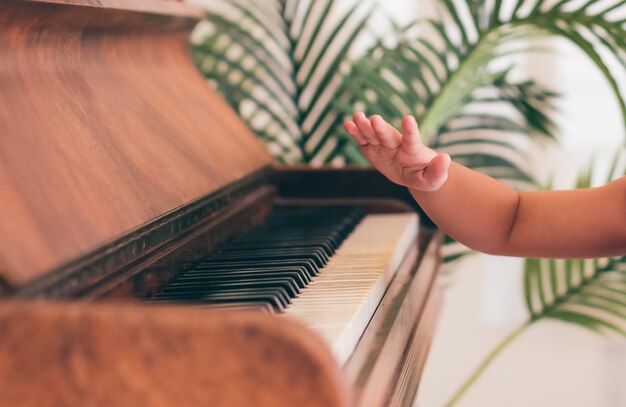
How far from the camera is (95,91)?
112 cm

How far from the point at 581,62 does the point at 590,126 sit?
25 centimetres

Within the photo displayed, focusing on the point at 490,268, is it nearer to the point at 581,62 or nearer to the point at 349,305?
the point at 581,62

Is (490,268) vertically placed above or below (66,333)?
below

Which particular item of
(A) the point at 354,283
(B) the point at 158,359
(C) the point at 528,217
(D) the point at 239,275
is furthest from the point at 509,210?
(B) the point at 158,359

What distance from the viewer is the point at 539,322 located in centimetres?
298

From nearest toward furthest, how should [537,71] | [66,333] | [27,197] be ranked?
[66,333]
[27,197]
[537,71]

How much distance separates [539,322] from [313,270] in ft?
6.85

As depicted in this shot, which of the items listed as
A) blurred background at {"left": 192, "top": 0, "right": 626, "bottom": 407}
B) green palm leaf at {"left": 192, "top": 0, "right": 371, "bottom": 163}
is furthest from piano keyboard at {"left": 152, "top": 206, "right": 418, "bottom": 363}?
blurred background at {"left": 192, "top": 0, "right": 626, "bottom": 407}

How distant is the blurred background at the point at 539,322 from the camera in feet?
9.52

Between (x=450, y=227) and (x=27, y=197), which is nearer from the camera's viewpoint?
(x=27, y=197)

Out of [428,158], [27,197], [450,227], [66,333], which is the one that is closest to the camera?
[66,333]

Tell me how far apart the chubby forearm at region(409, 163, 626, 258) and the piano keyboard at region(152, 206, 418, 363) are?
115 mm

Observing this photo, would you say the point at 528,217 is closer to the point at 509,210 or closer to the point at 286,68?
the point at 509,210

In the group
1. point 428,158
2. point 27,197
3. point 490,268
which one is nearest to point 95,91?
point 27,197
